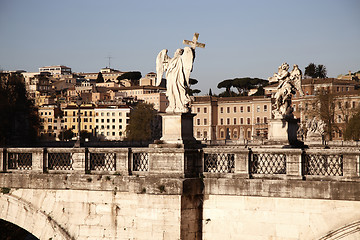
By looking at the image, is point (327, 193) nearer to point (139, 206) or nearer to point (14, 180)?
point (139, 206)

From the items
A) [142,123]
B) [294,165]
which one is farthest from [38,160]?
[142,123]

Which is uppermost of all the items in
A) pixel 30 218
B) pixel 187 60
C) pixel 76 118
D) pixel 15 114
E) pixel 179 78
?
pixel 187 60

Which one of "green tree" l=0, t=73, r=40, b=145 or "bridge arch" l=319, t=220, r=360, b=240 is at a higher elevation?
"green tree" l=0, t=73, r=40, b=145

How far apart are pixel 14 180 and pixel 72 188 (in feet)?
6.23

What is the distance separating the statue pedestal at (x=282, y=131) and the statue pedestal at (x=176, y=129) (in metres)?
7.38

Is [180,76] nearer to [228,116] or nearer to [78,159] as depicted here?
[78,159]

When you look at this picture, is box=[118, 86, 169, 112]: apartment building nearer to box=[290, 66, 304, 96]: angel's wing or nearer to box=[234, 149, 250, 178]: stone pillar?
box=[290, 66, 304, 96]: angel's wing

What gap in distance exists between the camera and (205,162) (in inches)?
592

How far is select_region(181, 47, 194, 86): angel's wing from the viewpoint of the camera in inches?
605

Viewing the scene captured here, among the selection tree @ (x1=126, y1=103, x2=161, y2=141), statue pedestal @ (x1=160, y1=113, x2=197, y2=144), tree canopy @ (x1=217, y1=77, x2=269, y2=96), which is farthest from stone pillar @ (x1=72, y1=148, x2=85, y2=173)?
tree canopy @ (x1=217, y1=77, x2=269, y2=96)

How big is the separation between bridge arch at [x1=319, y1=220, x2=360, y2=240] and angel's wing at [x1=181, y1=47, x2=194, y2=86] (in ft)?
16.0

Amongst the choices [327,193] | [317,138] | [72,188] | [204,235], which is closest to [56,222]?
[72,188]

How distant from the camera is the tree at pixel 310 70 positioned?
470ft

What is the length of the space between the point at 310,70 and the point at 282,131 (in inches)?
4920
